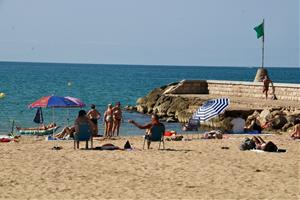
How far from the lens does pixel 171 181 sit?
12.2 m

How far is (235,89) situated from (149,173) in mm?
24417

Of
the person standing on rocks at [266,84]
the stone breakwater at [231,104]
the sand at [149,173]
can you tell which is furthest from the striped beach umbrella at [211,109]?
the person standing on rocks at [266,84]

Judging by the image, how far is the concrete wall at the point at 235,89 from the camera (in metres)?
32.7

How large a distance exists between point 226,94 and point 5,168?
25080 mm

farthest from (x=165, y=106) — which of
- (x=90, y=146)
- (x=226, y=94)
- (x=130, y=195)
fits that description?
(x=130, y=195)

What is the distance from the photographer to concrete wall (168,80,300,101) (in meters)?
32.7

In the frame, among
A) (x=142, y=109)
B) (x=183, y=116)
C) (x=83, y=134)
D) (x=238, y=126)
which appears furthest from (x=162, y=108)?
(x=83, y=134)

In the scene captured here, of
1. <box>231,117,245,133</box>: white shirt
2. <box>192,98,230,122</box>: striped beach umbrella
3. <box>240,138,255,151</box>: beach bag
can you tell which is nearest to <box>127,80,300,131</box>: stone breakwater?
<box>231,117,245,133</box>: white shirt

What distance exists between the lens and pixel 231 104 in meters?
32.3

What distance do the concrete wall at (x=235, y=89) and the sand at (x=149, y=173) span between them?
15774 mm

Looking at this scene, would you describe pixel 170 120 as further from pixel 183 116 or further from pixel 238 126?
pixel 238 126

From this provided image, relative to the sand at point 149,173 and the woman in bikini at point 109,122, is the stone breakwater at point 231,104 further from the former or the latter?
the sand at point 149,173

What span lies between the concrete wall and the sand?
15.8 m

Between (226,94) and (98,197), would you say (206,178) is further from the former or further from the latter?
(226,94)
